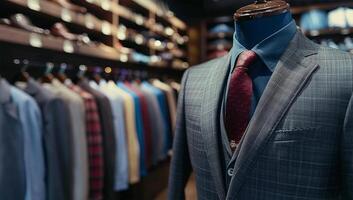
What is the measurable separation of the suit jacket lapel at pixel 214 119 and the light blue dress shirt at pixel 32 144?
936 mm

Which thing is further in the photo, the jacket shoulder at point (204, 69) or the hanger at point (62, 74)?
the hanger at point (62, 74)

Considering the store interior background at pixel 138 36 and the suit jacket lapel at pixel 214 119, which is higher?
the store interior background at pixel 138 36

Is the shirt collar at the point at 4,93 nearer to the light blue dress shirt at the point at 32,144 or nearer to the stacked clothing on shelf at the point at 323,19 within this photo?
the light blue dress shirt at the point at 32,144

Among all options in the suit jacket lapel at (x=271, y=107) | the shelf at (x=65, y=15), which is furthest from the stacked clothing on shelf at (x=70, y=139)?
the suit jacket lapel at (x=271, y=107)

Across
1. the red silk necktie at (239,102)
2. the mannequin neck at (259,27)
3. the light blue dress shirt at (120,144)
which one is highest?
the mannequin neck at (259,27)

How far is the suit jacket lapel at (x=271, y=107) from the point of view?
2.61 feet

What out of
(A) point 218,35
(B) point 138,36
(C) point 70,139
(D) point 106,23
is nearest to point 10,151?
(C) point 70,139

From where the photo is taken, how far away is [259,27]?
2.97 ft

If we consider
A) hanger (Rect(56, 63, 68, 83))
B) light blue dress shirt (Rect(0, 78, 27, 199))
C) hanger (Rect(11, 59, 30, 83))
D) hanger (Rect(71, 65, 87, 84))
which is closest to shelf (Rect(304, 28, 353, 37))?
hanger (Rect(71, 65, 87, 84))

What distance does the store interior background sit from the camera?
80.8 inches

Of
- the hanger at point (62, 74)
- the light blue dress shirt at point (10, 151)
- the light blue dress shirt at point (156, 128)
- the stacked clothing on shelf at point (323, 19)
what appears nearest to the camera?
the light blue dress shirt at point (10, 151)

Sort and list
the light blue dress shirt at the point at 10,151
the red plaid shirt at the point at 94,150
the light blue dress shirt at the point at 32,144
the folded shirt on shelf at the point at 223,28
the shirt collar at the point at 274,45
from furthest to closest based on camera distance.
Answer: the folded shirt on shelf at the point at 223,28, the red plaid shirt at the point at 94,150, the light blue dress shirt at the point at 32,144, the light blue dress shirt at the point at 10,151, the shirt collar at the point at 274,45

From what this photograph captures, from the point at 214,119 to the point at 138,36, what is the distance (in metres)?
2.72

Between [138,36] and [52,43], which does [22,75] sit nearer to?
[52,43]
